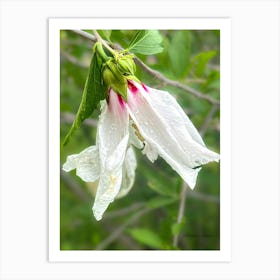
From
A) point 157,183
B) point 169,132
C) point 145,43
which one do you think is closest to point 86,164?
point 169,132

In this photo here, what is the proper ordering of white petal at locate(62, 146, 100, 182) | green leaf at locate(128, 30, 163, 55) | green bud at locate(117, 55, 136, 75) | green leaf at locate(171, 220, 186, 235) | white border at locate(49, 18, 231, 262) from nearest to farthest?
green bud at locate(117, 55, 136, 75)
white petal at locate(62, 146, 100, 182)
green leaf at locate(128, 30, 163, 55)
white border at locate(49, 18, 231, 262)
green leaf at locate(171, 220, 186, 235)

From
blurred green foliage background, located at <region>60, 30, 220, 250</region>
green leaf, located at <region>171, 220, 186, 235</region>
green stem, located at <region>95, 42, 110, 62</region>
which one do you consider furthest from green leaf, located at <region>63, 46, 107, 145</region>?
green leaf, located at <region>171, 220, 186, 235</region>

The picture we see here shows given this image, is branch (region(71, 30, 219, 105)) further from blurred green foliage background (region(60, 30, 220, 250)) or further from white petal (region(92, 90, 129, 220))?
white petal (region(92, 90, 129, 220))

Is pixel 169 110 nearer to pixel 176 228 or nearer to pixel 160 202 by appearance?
pixel 176 228
